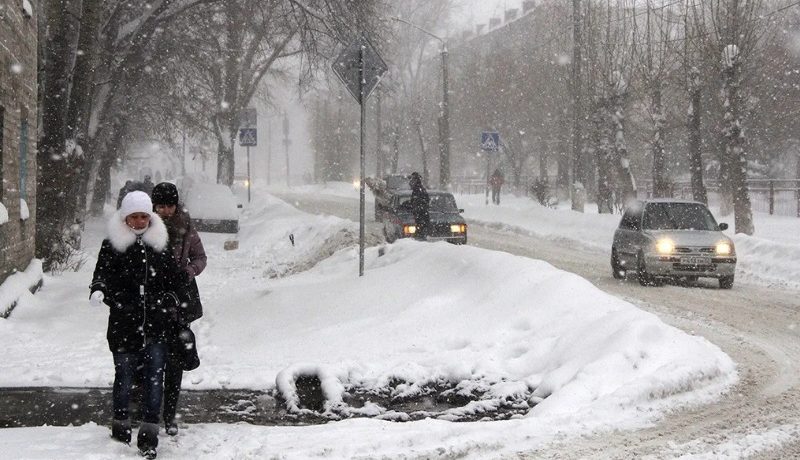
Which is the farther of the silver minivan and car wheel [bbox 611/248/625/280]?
car wheel [bbox 611/248/625/280]

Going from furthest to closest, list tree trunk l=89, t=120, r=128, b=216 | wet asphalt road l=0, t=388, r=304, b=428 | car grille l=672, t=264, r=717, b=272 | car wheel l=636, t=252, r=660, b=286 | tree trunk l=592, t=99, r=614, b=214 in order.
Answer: tree trunk l=592, t=99, r=614, b=214
tree trunk l=89, t=120, r=128, b=216
car wheel l=636, t=252, r=660, b=286
car grille l=672, t=264, r=717, b=272
wet asphalt road l=0, t=388, r=304, b=428

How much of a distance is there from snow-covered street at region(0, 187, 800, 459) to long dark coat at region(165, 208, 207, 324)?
2.78 feet

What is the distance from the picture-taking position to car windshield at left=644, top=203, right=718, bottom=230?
14461 millimetres

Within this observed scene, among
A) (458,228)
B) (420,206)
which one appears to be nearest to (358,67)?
(420,206)

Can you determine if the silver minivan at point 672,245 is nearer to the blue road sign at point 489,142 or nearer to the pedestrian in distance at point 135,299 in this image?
the pedestrian in distance at point 135,299

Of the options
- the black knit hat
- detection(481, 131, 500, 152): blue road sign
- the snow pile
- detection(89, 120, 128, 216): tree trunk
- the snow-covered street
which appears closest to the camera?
the snow-covered street

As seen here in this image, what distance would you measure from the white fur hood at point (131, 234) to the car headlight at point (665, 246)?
32.5ft

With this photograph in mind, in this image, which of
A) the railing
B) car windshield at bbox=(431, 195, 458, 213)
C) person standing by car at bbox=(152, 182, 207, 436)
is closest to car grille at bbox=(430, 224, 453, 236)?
car windshield at bbox=(431, 195, 458, 213)

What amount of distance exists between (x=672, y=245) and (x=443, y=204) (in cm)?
789

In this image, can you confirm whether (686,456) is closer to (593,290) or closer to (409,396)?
(409,396)

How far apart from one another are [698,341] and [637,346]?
1078 mm

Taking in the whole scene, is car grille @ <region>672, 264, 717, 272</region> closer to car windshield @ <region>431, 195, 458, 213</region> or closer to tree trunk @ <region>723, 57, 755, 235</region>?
car windshield @ <region>431, 195, 458, 213</region>

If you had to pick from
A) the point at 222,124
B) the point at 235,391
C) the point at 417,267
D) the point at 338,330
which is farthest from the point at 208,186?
the point at 235,391

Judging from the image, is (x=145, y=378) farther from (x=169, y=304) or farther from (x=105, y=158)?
(x=105, y=158)
